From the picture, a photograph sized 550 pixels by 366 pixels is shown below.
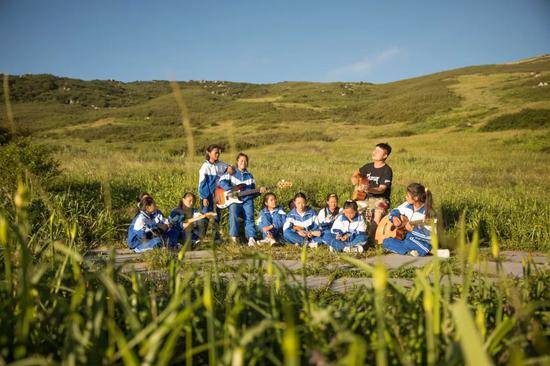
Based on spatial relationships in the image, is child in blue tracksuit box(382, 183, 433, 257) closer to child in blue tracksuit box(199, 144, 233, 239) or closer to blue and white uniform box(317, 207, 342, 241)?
blue and white uniform box(317, 207, 342, 241)

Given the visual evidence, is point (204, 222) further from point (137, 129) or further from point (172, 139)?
point (137, 129)

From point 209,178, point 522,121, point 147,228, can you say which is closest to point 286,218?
point 209,178

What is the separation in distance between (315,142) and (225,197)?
25306 millimetres

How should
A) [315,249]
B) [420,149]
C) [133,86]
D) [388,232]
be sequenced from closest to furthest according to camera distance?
[315,249]
[388,232]
[420,149]
[133,86]

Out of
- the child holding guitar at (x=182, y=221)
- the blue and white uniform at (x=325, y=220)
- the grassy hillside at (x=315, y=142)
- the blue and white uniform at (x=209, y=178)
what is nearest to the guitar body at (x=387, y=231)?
the blue and white uniform at (x=325, y=220)

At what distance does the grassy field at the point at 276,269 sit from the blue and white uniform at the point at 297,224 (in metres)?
0.51

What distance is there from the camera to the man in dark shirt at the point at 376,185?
6.75m

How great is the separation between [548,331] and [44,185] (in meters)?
7.92

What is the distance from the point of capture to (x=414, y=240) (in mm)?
6055

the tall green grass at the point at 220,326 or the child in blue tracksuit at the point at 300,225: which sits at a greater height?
the tall green grass at the point at 220,326

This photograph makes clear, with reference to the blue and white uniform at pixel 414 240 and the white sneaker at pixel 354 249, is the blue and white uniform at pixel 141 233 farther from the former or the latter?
the blue and white uniform at pixel 414 240

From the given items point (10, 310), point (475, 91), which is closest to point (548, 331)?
point (10, 310)

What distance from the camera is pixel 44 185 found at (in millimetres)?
7535

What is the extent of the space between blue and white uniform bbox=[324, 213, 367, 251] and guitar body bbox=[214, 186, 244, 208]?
5.55 feet
